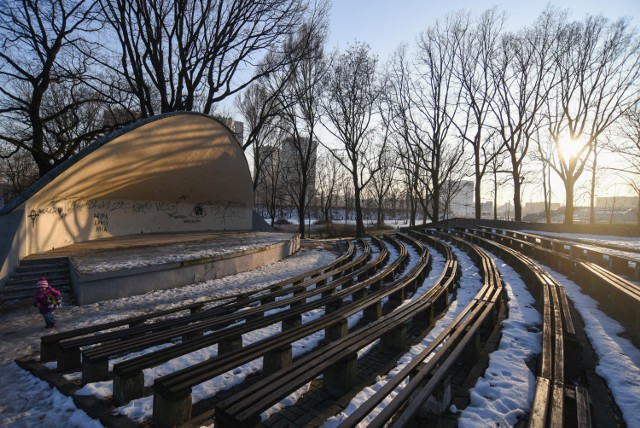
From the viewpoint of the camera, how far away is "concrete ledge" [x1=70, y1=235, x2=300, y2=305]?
7270mm

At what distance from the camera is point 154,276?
827 centimetres

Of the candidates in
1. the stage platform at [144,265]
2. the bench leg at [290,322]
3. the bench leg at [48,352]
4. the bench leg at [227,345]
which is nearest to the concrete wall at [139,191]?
the stage platform at [144,265]

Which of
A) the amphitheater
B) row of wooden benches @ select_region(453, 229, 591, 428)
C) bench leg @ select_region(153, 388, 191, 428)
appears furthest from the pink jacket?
row of wooden benches @ select_region(453, 229, 591, 428)

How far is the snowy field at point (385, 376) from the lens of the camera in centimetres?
310

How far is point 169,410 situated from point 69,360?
2216 mm

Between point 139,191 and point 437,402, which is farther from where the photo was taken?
point 139,191

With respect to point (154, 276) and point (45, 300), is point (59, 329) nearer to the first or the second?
point (45, 300)

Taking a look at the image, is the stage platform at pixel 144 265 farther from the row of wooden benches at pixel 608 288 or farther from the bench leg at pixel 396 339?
the row of wooden benches at pixel 608 288

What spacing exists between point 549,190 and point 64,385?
51728 mm

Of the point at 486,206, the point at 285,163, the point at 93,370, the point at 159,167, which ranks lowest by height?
the point at 93,370

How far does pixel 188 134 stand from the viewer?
13.2m

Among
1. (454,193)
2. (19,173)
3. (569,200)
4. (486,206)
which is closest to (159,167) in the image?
(569,200)

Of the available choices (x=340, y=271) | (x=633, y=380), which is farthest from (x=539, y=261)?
(x=633, y=380)

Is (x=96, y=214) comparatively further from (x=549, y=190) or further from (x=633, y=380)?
(x=549, y=190)
